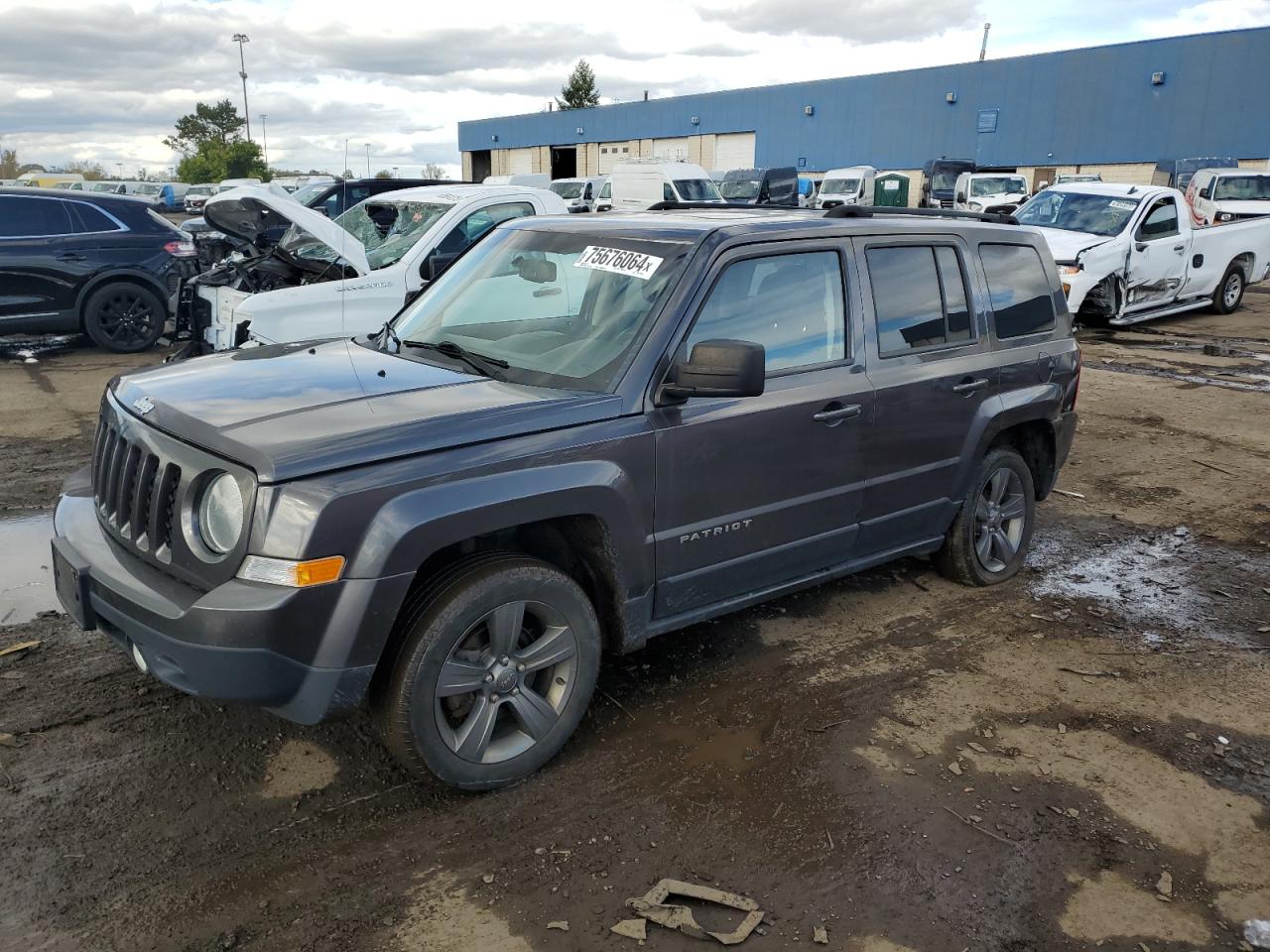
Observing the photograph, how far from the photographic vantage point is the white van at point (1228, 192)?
877 inches

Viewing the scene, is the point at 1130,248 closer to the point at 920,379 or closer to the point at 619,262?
the point at 920,379

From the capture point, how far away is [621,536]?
3.47 m

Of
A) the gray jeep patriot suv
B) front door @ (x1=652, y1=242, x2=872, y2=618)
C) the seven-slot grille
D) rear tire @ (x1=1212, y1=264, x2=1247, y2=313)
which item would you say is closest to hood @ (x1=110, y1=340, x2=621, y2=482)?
the gray jeep patriot suv

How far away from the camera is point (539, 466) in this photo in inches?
127

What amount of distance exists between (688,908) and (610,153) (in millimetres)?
58501

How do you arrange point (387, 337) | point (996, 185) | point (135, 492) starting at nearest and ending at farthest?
point (135, 492)
point (387, 337)
point (996, 185)

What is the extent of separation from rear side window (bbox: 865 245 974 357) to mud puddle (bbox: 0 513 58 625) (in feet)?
13.1

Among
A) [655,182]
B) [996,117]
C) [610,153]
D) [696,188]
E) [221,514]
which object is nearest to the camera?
[221,514]

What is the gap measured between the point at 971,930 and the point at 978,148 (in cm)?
4489

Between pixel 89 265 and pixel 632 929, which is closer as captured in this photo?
pixel 632 929

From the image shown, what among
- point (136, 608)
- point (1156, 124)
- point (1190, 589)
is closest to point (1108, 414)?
point (1190, 589)

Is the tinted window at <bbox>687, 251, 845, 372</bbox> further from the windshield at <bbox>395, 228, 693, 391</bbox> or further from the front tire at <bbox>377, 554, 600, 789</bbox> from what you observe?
the front tire at <bbox>377, 554, 600, 789</bbox>

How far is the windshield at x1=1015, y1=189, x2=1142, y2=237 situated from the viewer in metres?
13.7

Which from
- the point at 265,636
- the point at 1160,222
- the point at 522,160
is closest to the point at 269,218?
the point at 265,636
